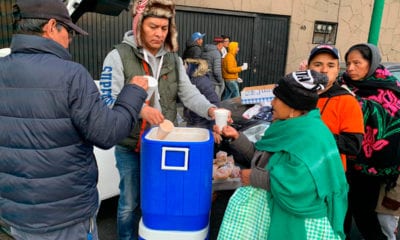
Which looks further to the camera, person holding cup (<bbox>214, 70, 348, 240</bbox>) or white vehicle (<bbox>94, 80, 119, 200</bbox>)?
white vehicle (<bbox>94, 80, 119, 200</bbox>)

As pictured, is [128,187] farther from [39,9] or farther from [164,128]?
[39,9]

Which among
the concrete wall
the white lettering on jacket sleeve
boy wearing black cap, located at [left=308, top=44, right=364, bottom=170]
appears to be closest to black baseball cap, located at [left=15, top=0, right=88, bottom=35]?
the white lettering on jacket sleeve

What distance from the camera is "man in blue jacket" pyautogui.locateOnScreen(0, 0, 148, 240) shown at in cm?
147

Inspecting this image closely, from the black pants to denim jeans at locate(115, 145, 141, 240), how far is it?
162 cm

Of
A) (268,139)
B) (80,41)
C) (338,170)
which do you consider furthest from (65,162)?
(80,41)

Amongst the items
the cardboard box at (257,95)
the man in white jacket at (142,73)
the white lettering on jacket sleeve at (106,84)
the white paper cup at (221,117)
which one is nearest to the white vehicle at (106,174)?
the man in white jacket at (142,73)

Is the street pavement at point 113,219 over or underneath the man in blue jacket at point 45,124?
underneath

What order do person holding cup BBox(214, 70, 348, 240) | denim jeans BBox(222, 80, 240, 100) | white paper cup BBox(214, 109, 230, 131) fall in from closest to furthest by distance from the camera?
person holding cup BBox(214, 70, 348, 240) < white paper cup BBox(214, 109, 230, 131) < denim jeans BBox(222, 80, 240, 100)

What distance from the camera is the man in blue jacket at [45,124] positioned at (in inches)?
57.9

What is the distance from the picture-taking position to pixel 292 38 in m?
11.0

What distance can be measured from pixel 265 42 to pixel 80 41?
5.68 meters

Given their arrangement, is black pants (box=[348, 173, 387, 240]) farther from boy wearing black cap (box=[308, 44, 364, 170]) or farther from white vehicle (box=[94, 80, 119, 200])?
white vehicle (box=[94, 80, 119, 200])

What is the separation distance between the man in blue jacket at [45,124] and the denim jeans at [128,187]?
660mm

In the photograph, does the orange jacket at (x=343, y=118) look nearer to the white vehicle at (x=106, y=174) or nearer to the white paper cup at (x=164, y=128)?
the white paper cup at (x=164, y=128)
